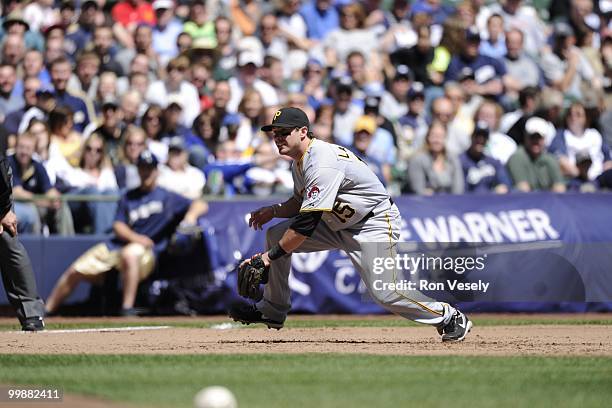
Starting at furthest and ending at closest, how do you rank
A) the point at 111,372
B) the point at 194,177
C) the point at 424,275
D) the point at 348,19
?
the point at 348,19, the point at 194,177, the point at 424,275, the point at 111,372

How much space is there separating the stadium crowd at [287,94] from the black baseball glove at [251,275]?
539cm

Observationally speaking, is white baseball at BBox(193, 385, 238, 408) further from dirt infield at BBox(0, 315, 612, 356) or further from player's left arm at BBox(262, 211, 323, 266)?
dirt infield at BBox(0, 315, 612, 356)

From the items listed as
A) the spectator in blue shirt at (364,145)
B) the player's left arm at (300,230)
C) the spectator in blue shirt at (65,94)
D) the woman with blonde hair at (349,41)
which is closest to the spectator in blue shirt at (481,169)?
the spectator in blue shirt at (364,145)

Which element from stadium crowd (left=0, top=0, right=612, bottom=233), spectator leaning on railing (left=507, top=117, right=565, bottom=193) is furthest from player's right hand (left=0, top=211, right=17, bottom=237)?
spectator leaning on railing (left=507, top=117, right=565, bottom=193)

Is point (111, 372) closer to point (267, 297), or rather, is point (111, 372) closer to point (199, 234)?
point (267, 297)

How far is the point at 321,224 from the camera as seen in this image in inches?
412

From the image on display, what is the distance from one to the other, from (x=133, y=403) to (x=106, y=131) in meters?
9.92

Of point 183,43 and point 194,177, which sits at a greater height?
point 183,43

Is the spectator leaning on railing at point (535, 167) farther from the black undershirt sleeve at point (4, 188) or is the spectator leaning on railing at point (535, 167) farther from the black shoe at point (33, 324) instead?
the black undershirt sleeve at point (4, 188)

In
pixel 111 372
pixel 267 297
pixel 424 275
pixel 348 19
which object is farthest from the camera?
pixel 348 19

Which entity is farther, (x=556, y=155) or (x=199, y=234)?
(x=556, y=155)

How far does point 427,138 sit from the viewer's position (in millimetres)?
16578

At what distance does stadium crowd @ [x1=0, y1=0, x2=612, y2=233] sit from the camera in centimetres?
1597

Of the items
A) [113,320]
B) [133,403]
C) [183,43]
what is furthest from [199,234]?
[133,403]
